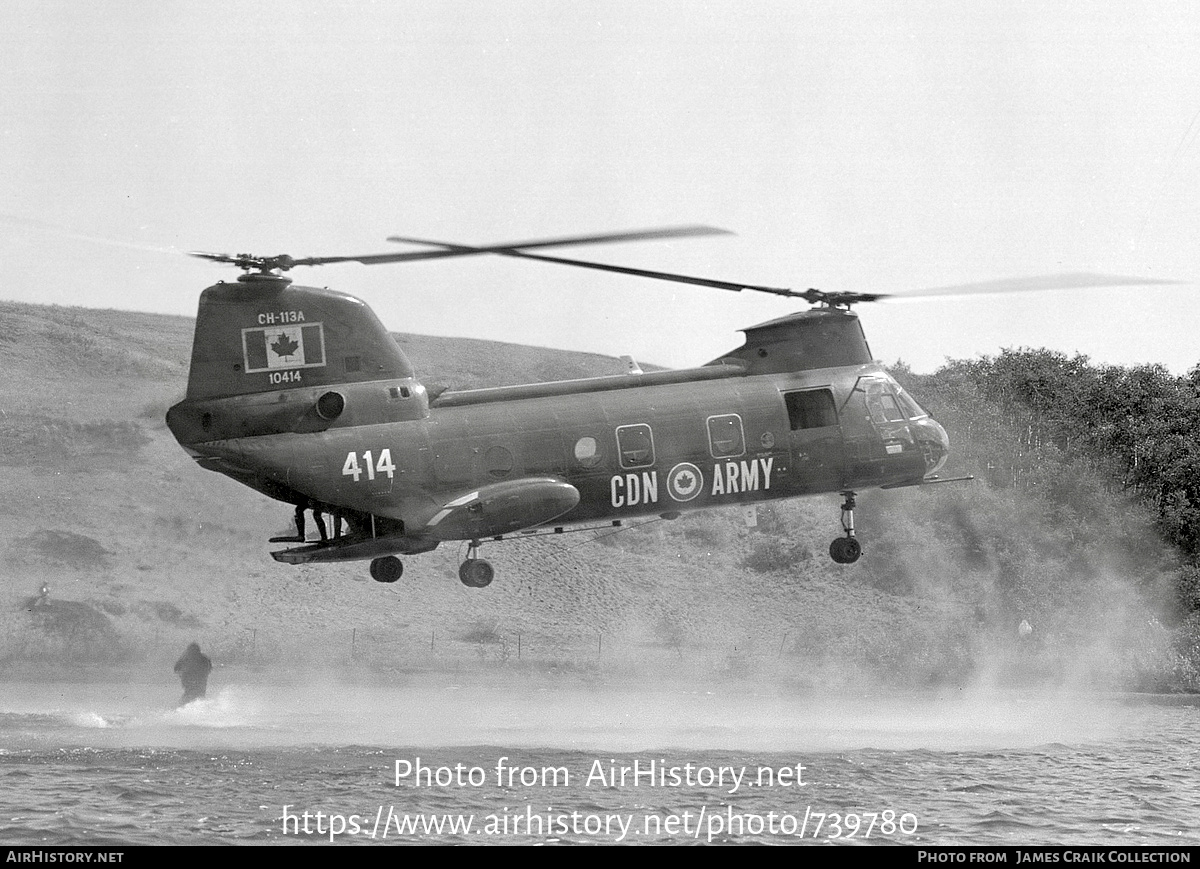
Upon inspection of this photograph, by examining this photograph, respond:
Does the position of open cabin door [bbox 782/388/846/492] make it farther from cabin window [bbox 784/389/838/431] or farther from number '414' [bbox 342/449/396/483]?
number '414' [bbox 342/449/396/483]

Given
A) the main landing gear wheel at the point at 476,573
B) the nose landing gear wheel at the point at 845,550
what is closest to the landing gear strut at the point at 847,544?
the nose landing gear wheel at the point at 845,550

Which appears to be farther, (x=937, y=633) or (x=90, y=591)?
(x=937, y=633)

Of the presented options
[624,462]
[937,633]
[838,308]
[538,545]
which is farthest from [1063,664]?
[624,462]

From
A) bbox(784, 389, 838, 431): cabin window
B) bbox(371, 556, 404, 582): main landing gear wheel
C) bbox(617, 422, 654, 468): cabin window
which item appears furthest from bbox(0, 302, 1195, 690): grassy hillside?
bbox(617, 422, 654, 468): cabin window

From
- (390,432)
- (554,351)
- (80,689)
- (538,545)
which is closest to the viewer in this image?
(390,432)

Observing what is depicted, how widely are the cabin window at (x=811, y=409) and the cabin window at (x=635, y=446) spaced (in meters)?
3.07

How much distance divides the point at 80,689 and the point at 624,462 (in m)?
24.3

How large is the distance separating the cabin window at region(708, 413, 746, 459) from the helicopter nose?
3889mm

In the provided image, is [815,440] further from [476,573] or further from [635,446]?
[476,573]

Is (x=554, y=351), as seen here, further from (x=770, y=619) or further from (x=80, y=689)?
(x=80, y=689)

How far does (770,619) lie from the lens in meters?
58.4

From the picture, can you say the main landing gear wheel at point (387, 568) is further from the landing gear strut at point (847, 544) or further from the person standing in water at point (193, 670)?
the person standing in water at point (193, 670)

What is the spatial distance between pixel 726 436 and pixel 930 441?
4.61m

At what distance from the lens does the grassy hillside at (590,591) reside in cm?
5212
